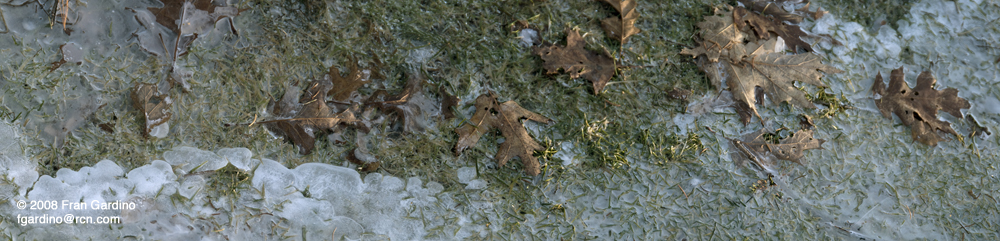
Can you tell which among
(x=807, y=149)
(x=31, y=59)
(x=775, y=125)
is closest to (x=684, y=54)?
(x=775, y=125)

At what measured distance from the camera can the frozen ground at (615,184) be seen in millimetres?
2316

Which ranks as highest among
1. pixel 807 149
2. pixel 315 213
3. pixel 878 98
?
pixel 878 98

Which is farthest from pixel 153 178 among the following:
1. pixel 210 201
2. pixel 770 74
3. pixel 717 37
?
pixel 770 74

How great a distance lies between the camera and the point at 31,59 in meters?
2.33

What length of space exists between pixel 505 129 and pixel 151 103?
1.69m

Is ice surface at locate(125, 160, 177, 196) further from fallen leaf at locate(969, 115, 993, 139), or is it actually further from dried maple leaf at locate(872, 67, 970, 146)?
fallen leaf at locate(969, 115, 993, 139)

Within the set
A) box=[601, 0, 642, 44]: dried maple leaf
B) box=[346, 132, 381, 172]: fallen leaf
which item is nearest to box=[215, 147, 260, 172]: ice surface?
box=[346, 132, 381, 172]: fallen leaf

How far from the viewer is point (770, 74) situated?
2.48 meters

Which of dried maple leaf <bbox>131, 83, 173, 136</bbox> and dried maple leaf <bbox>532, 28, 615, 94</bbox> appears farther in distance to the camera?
dried maple leaf <bbox>532, 28, 615, 94</bbox>

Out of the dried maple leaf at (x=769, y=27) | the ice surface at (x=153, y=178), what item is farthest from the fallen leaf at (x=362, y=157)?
the dried maple leaf at (x=769, y=27)

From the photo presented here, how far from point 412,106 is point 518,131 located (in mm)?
528

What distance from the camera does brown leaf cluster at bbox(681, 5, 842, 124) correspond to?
97.0 inches

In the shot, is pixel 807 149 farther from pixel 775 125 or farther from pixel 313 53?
pixel 313 53

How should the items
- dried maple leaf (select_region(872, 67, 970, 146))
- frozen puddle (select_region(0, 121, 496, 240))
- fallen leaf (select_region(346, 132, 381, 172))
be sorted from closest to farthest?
frozen puddle (select_region(0, 121, 496, 240)), fallen leaf (select_region(346, 132, 381, 172)), dried maple leaf (select_region(872, 67, 970, 146))
